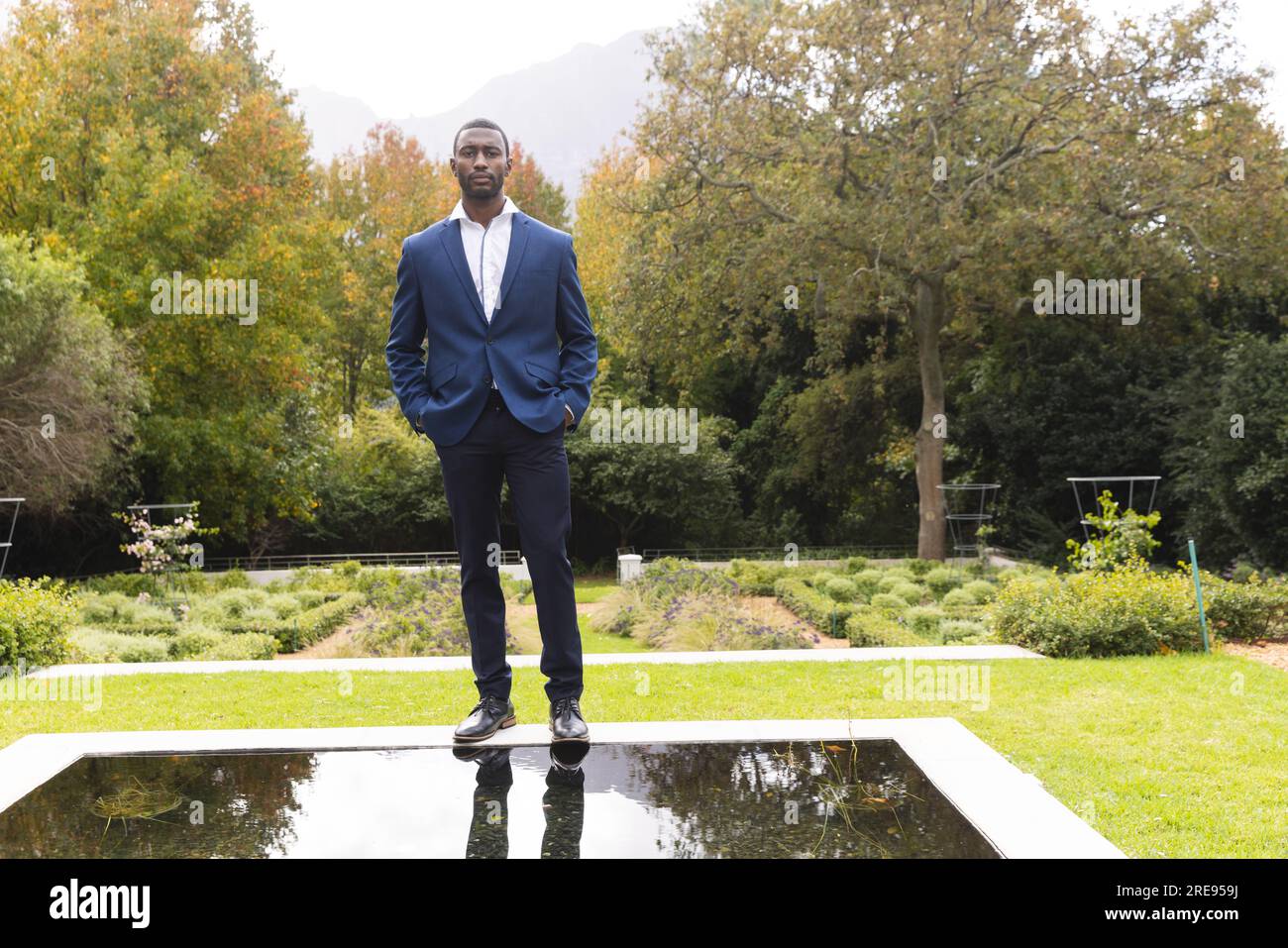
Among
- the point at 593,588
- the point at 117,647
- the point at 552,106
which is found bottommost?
the point at 593,588

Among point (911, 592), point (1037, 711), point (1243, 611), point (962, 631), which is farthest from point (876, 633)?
point (1037, 711)

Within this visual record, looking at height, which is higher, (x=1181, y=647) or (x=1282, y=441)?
(x=1282, y=441)

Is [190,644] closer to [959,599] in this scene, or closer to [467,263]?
[467,263]

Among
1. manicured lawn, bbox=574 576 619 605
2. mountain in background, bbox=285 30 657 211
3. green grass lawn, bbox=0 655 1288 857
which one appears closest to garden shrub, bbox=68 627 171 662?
green grass lawn, bbox=0 655 1288 857

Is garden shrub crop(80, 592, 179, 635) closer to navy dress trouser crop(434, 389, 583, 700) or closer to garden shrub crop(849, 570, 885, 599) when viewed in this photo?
navy dress trouser crop(434, 389, 583, 700)

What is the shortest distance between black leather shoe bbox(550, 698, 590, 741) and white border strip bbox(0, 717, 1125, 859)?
5cm

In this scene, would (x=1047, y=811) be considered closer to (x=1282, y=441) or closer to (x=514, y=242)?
(x=514, y=242)

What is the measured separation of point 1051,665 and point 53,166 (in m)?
18.4

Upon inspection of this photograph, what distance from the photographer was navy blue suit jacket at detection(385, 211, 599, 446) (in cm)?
369

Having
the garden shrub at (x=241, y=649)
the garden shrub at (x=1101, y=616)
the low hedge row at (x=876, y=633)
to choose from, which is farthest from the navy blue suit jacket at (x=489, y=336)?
the low hedge row at (x=876, y=633)

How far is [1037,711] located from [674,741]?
116 inches

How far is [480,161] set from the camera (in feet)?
12.3

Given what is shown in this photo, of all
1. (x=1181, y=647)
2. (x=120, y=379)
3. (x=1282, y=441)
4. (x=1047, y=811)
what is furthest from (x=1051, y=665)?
(x=120, y=379)

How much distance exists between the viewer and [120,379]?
→ 15.8 m
